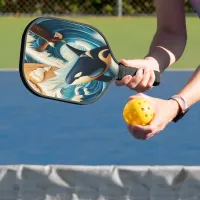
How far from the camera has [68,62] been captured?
1991 mm

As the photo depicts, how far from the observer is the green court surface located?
289 inches

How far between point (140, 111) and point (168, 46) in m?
0.43

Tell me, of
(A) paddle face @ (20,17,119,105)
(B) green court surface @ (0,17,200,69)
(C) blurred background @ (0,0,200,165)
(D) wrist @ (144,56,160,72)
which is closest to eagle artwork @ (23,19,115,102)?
(A) paddle face @ (20,17,119,105)

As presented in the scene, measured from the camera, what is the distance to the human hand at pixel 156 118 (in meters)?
1.80

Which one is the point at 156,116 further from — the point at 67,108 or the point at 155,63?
the point at 67,108

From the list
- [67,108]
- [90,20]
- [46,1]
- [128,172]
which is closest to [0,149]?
[67,108]

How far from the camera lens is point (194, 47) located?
803 cm

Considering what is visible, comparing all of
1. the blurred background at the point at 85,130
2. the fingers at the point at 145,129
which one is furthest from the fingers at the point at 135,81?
the blurred background at the point at 85,130

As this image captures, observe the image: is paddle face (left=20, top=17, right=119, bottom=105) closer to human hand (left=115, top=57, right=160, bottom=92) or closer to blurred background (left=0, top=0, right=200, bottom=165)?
human hand (left=115, top=57, right=160, bottom=92)

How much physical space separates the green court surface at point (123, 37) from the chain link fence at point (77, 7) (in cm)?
26

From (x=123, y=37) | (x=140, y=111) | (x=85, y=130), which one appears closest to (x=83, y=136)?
(x=85, y=130)

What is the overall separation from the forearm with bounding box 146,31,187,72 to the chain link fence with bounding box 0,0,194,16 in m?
8.66

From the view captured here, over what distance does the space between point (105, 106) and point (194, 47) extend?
8.98 feet

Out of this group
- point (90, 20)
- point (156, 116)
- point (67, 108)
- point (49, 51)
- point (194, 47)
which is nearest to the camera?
point (156, 116)
